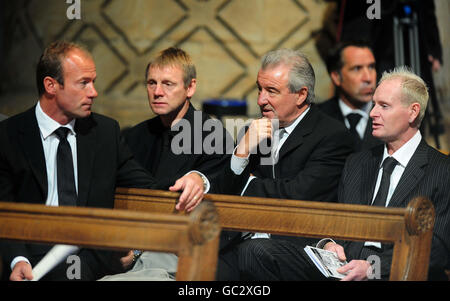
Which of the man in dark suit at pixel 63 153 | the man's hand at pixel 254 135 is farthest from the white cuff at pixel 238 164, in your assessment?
the man in dark suit at pixel 63 153

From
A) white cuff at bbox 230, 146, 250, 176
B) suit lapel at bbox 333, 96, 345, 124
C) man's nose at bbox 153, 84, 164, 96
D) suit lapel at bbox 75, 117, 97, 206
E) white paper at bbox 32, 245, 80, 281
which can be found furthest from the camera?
suit lapel at bbox 333, 96, 345, 124

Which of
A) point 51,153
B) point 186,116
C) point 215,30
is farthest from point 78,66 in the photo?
point 215,30

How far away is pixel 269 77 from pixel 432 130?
6.19 ft

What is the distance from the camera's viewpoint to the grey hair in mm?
3490

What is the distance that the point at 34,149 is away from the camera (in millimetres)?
2840

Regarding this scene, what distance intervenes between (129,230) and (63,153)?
0.77 m

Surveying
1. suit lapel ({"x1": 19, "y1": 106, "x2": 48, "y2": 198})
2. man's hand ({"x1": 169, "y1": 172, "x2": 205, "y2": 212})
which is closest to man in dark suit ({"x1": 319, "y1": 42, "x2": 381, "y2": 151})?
man's hand ({"x1": 169, "y1": 172, "x2": 205, "y2": 212})

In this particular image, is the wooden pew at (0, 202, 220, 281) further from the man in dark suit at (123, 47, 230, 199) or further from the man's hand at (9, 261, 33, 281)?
the man in dark suit at (123, 47, 230, 199)

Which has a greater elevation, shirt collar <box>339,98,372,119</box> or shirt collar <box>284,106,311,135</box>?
shirt collar <box>339,98,372,119</box>

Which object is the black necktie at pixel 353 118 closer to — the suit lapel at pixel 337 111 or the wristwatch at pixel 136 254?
→ the suit lapel at pixel 337 111

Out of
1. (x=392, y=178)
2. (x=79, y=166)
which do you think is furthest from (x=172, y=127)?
(x=392, y=178)

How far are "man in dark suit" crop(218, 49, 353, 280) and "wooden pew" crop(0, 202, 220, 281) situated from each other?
3.32ft

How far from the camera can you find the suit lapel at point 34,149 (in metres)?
2.82
